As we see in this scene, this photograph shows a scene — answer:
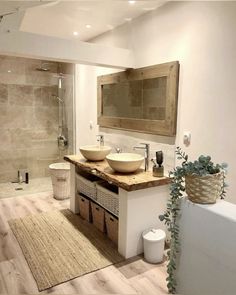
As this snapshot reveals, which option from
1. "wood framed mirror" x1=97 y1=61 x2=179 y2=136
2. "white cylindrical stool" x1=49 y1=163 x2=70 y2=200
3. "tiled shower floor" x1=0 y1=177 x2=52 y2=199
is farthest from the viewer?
"tiled shower floor" x1=0 y1=177 x2=52 y2=199

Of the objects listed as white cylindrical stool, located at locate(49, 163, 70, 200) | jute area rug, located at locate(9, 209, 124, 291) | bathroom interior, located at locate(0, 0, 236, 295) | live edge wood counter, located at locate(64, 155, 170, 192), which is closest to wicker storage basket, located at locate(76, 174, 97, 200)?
bathroom interior, located at locate(0, 0, 236, 295)

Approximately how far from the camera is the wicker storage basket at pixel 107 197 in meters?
2.56

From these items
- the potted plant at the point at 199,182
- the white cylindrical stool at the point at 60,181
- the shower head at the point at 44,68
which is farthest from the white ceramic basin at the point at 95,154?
the shower head at the point at 44,68

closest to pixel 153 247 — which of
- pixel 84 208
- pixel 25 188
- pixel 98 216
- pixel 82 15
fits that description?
pixel 98 216

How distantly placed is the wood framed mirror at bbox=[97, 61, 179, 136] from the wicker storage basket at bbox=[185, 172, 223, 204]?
108 cm

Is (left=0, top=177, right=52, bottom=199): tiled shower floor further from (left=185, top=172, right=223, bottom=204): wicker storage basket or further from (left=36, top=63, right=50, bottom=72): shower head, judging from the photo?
(left=185, top=172, right=223, bottom=204): wicker storage basket

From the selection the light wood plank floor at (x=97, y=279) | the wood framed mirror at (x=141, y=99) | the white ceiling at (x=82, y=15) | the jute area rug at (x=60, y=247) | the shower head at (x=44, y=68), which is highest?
the white ceiling at (x=82, y=15)

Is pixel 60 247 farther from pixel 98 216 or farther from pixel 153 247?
pixel 153 247

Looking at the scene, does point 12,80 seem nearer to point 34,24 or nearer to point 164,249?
point 34,24

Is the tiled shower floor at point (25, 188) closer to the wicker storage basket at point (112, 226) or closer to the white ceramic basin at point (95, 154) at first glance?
the white ceramic basin at point (95, 154)

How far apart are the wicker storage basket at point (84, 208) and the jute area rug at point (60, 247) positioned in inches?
2.4

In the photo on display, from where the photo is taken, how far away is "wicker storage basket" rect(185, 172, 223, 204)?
5.08 ft

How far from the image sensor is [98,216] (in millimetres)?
2891

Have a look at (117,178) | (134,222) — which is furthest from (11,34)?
(134,222)
